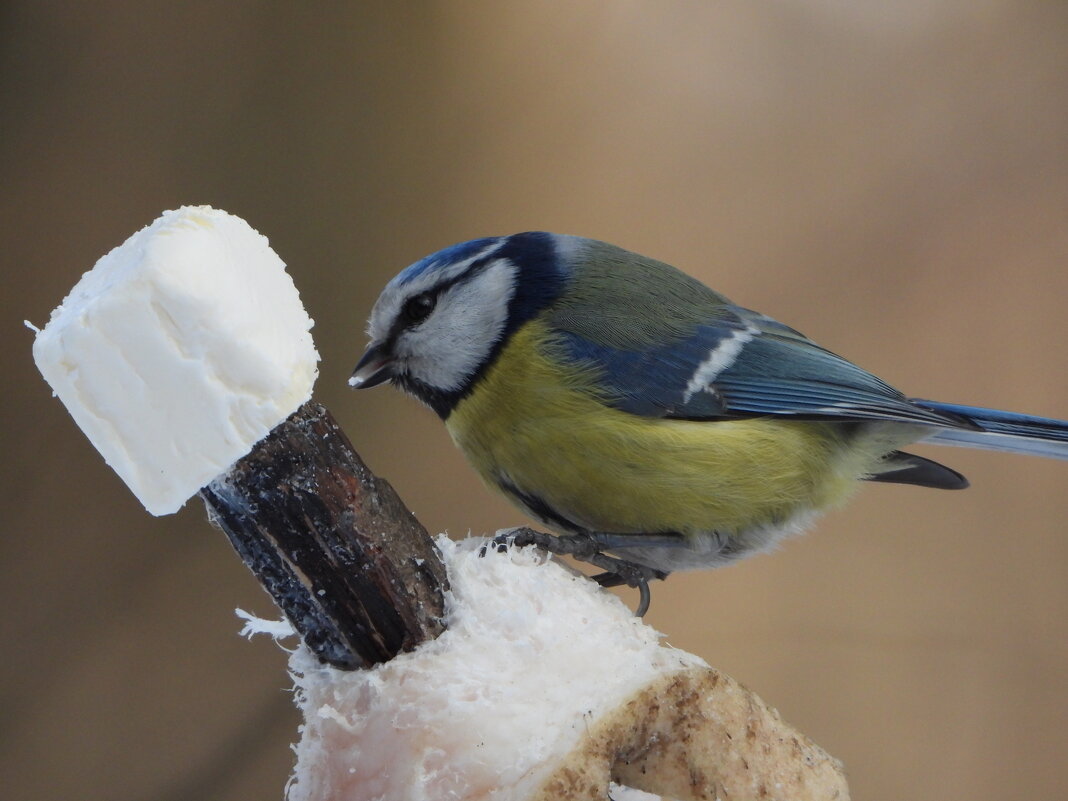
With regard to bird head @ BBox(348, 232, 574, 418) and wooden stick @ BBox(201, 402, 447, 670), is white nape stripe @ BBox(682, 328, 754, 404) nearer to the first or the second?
bird head @ BBox(348, 232, 574, 418)

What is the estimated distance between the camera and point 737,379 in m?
0.70

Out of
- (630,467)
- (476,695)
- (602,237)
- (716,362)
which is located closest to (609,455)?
(630,467)

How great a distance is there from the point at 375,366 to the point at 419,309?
2.0 inches

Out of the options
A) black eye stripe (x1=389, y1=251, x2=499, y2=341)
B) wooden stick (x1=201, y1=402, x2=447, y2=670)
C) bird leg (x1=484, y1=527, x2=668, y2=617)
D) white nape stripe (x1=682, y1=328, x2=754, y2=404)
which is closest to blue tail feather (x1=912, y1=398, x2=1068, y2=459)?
white nape stripe (x1=682, y1=328, x2=754, y2=404)

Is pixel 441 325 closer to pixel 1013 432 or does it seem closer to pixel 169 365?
pixel 169 365

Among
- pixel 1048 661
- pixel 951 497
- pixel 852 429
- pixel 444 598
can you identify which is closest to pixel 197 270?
pixel 444 598

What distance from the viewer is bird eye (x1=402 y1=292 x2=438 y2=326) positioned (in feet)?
2.17

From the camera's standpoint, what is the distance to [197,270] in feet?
1.11

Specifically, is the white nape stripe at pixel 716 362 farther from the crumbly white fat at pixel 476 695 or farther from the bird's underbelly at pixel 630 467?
the crumbly white fat at pixel 476 695

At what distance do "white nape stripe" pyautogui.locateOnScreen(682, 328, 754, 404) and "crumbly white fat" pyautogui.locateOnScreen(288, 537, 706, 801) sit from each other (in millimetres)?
267

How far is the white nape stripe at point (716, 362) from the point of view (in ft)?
2.22

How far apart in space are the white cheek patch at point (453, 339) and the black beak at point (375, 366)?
10 mm

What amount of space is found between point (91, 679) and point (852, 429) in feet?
2.45

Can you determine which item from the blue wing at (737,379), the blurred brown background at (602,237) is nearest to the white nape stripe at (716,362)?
the blue wing at (737,379)
